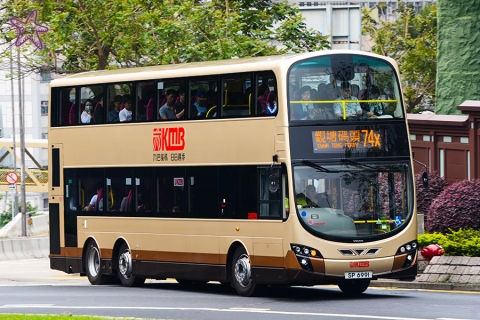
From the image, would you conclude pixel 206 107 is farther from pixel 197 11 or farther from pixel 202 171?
pixel 197 11

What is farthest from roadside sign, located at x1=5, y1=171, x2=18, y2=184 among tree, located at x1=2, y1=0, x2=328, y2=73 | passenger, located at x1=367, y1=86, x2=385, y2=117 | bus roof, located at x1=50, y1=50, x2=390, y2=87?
passenger, located at x1=367, y1=86, x2=385, y2=117

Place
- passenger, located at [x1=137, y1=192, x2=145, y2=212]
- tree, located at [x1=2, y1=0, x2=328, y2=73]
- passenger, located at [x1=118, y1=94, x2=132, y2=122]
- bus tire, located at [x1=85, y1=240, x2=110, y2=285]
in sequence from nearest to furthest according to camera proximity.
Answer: passenger, located at [x1=137, y1=192, x2=145, y2=212] < passenger, located at [x1=118, y1=94, x2=132, y2=122] < bus tire, located at [x1=85, y1=240, x2=110, y2=285] < tree, located at [x1=2, y1=0, x2=328, y2=73]

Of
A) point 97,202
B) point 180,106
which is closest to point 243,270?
point 180,106

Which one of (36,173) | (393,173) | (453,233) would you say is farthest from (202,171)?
(36,173)

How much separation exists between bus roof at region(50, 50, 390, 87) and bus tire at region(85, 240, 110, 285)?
3.38m

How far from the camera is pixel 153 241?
21359 mm

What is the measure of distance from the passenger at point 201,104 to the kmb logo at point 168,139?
55cm

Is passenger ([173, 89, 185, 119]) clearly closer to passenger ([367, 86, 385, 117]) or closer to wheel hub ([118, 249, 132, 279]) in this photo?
wheel hub ([118, 249, 132, 279])

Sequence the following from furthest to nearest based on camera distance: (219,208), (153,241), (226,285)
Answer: (226,285)
(153,241)
(219,208)

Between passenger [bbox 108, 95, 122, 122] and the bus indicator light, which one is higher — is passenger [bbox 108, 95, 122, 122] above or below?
above

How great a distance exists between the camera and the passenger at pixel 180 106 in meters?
20.4

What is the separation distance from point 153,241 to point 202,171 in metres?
2.13

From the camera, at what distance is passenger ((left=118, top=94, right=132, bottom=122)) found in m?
21.8

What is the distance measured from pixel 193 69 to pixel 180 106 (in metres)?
0.73
